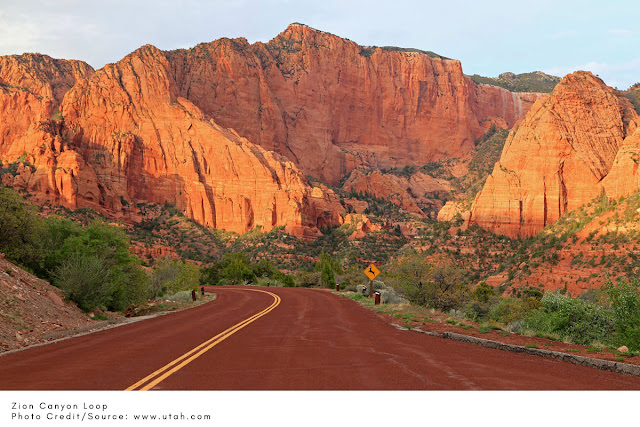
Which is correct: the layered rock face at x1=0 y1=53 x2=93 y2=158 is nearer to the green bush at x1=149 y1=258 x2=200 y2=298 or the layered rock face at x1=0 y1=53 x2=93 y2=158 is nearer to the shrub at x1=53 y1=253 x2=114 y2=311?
the green bush at x1=149 y1=258 x2=200 y2=298

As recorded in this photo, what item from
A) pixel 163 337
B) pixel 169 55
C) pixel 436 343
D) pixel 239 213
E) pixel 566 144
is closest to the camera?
pixel 436 343

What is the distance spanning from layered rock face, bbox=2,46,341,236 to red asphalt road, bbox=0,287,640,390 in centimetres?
8517

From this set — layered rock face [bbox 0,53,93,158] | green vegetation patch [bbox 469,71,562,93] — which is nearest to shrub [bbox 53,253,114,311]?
layered rock face [bbox 0,53,93,158]

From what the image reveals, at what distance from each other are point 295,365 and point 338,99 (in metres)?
149

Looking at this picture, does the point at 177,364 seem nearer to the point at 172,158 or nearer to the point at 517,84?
the point at 172,158

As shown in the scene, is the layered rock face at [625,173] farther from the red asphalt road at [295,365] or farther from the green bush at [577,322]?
the red asphalt road at [295,365]

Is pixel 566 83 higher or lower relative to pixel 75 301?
higher

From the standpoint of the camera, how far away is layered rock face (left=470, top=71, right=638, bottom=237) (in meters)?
74.1

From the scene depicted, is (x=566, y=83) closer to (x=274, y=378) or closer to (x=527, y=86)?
(x=274, y=378)

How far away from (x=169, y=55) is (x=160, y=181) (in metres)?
36.8

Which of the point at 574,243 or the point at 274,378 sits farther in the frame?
the point at 574,243

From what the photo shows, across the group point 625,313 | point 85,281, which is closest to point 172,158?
Answer: point 85,281

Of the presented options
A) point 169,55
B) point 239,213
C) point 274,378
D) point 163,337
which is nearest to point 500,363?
point 274,378

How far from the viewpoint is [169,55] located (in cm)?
12575
